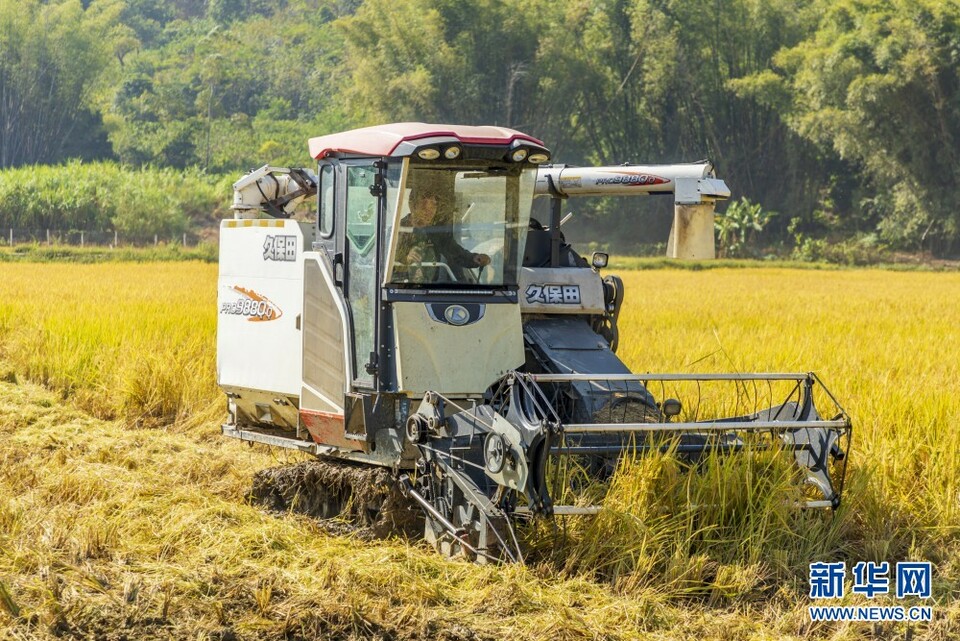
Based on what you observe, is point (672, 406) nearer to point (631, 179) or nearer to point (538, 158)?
point (538, 158)

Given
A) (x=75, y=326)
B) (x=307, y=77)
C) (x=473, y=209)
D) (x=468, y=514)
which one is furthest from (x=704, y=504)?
(x=307, y=77)

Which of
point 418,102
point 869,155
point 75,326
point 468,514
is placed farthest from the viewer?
point 418,102

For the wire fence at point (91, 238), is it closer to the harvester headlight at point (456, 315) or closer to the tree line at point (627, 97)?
the tree line at point (627, 97)

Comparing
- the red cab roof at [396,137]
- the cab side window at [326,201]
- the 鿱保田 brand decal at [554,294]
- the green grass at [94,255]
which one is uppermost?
the red cab roof at [396,137]

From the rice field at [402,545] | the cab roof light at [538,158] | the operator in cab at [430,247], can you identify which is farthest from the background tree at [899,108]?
the operator in cab at [430,247]

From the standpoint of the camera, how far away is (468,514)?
653cm

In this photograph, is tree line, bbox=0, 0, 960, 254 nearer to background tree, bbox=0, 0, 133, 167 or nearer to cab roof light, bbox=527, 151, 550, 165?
background tree, bbox=0, 0, 133, 167

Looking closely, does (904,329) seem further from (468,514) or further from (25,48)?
(25,48)

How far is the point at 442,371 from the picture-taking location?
705 centimetres

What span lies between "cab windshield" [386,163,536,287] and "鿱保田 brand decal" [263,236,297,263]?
2.98 feet

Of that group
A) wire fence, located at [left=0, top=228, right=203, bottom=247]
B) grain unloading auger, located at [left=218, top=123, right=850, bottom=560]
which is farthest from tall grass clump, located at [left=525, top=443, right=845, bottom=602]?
wire fence, located at [left=0, top=228, right=203, bottom=247]

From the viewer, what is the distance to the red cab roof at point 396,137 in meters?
6.81

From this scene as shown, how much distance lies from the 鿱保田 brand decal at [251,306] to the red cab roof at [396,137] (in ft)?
3.61

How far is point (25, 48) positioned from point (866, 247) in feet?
140
